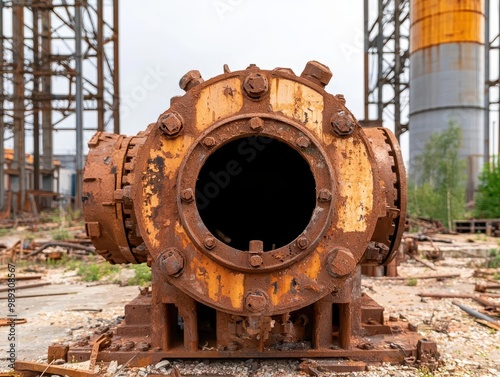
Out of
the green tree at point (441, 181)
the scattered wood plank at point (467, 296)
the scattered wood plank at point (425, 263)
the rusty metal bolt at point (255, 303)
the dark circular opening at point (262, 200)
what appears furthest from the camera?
the green tree at point (441, 181)

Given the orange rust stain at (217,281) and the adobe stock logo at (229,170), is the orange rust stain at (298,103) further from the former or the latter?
the orange rust stain at (217,281)

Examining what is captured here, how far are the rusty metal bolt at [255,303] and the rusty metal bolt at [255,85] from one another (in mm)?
1116

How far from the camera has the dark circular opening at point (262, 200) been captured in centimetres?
368

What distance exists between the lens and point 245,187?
158 inches

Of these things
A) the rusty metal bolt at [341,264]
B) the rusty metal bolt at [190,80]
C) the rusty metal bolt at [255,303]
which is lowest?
the rusty metal bolt at [255,303]

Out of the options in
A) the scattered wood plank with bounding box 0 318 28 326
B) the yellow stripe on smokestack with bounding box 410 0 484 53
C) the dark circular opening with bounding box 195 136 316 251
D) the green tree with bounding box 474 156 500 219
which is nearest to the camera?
the dark circular opening with bounding box 195 136 316 251

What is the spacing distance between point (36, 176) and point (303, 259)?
63.4 feet

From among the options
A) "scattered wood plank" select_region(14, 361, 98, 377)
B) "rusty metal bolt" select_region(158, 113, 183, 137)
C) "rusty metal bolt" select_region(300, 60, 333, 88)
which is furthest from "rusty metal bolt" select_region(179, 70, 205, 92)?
"scattered wood plank" select_region(14, 361, 98, 377)

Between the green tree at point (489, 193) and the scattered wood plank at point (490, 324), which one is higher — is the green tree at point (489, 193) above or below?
above

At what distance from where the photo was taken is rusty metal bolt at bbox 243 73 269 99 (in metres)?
2.45

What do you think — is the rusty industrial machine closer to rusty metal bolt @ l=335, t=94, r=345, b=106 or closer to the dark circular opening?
rusty metal bolt @ l=335, t=94, r=345, b=106

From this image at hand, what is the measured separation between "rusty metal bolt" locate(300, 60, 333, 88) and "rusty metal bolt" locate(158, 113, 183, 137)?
80cm

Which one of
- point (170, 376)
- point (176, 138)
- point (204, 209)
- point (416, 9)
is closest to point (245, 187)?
point (204, 209)

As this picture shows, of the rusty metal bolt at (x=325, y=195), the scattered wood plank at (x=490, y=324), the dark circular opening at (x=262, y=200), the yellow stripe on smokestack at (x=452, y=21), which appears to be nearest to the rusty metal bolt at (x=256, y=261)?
the rusty metal bolt at (x=325, y=195)
